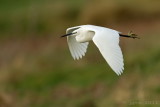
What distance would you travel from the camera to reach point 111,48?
8258 millimetres

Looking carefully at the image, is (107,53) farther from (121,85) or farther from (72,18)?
(72,18)

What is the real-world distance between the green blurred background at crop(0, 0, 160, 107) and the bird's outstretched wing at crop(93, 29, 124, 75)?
3.43ft

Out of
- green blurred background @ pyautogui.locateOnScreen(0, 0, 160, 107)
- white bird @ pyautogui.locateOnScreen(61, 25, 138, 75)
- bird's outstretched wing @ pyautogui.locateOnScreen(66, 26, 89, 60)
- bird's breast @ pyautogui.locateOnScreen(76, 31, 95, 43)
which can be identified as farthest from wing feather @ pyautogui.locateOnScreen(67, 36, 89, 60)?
bird's breast @ pyautogui.locateOnScreen(76, 31, 95, 43)

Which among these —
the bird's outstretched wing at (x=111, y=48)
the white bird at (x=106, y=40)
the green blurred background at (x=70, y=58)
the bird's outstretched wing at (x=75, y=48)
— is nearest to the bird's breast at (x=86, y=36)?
the white bird at (x=106, y=40)

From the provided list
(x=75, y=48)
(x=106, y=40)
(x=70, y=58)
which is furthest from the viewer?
(x=70, y=58)

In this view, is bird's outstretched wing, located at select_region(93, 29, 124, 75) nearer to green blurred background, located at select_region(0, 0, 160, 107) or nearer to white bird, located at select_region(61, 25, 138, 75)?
white bird, located at select_region(61, 25, 138, 75)

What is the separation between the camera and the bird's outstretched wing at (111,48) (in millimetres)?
8047

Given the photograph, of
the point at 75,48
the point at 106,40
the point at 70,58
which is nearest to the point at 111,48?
the point at 106,40

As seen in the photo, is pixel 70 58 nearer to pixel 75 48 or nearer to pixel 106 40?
pixel 75 48

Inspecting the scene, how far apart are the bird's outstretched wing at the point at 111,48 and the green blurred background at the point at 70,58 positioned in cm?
105

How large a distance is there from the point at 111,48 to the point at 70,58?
28.7ft

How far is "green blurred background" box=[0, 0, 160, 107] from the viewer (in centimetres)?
1114

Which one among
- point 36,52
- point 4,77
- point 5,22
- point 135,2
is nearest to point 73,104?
point 4,77

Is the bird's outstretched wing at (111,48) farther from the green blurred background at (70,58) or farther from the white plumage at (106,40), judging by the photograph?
the green blurred background at (70,58)
